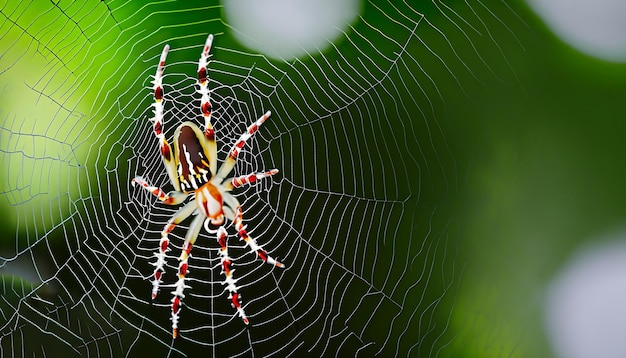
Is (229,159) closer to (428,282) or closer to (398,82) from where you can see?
(398,82)

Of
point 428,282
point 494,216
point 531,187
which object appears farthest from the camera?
point 428,282

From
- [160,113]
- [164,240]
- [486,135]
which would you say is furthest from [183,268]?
[486,135]

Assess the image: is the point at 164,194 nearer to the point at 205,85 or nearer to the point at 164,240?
the point at 164,240

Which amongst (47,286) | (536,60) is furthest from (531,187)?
(47,286)

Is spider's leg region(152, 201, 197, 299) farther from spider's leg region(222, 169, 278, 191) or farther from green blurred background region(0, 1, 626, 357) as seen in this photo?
green blurred background region(0, 1, 626, 357)

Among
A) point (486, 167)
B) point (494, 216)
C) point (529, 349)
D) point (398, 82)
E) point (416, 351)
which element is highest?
point (398, 82)

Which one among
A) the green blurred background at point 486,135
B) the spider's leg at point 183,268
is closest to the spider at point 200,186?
the spider's leg at point 183,268

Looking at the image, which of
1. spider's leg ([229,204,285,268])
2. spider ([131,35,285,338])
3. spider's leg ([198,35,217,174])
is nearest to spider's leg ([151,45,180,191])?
spider ([131,35,285,338])
